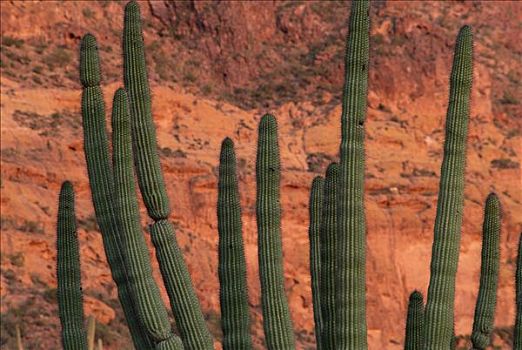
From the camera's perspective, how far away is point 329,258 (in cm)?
1257

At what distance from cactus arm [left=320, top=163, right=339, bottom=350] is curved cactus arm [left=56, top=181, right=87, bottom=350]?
77.4 inches

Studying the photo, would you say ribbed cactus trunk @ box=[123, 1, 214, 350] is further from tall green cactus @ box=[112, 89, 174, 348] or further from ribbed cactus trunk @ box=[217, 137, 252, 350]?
ribbed cactus trunk @ box=[217, 137, 252, 350]

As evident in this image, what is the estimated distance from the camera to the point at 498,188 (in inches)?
1789

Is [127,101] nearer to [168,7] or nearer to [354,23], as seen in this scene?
[354,23]

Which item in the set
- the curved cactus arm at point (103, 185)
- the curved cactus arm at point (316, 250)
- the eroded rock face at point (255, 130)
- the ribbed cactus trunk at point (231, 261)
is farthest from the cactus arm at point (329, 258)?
the eroded rock face at point (255, 130)

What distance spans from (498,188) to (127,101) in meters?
34.1

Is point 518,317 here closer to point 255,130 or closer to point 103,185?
point 103,185

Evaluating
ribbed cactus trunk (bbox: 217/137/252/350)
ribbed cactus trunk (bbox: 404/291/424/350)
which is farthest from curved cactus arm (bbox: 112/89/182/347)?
ribbed cactus trunk (bbox: 404/291/424/350)

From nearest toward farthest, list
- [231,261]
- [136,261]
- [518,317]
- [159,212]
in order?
[136,261] → [159,212] → [231,261] → [518,317]

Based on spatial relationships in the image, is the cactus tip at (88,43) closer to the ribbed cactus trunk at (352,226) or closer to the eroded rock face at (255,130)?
the ribbed cactus trunk at (352,226)

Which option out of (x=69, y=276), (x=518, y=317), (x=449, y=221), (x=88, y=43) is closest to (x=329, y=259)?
(x=449, y=221)

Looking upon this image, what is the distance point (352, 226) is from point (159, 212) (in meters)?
1.52

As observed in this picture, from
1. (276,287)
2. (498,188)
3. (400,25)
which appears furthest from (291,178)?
(276,287)

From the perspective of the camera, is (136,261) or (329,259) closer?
(136,261)
